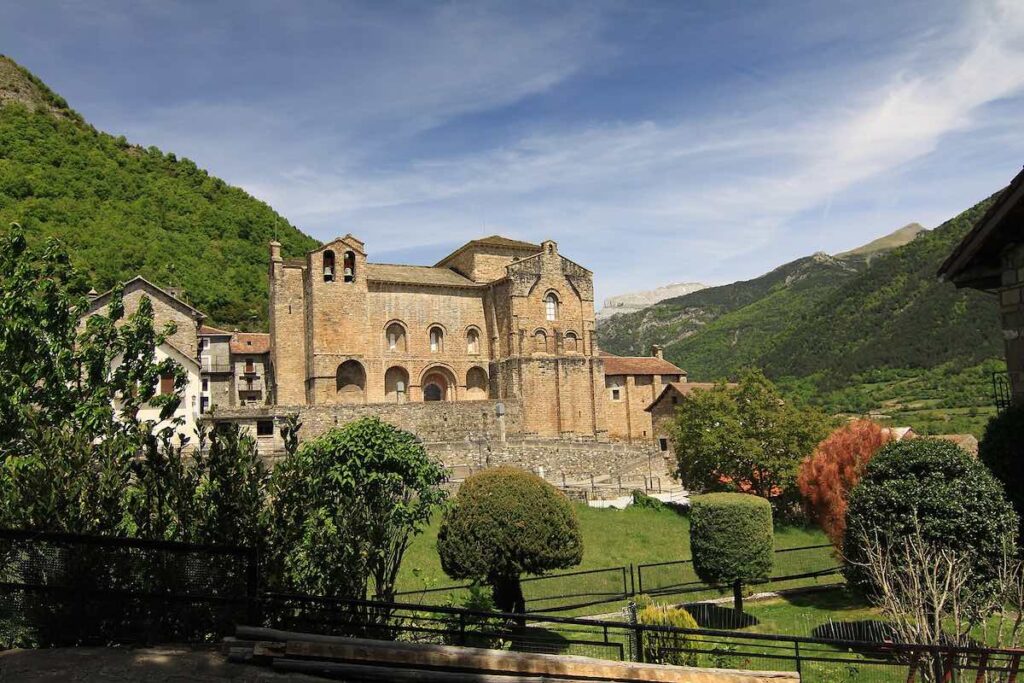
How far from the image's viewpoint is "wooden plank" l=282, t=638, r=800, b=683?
7.45 meters

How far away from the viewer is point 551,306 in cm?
4428

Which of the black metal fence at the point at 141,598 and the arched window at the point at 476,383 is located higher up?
the arched window at the point at 476,383

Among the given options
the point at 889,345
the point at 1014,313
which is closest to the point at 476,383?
the point at 1014,313

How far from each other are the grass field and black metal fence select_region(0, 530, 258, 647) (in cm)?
1074

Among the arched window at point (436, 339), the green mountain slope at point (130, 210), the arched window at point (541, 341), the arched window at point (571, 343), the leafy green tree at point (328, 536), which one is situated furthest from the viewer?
the green mountain slope at point (130, 210)

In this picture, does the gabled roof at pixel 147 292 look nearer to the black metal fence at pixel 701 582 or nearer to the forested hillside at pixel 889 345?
the black metal fence at pixel 701 582

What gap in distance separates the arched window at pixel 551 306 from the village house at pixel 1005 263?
108ft

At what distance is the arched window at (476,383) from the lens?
148 feet

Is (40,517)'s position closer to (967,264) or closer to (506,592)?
(506,592)

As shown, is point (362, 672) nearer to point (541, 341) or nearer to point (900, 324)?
point (541, 341)

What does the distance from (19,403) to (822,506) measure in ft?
76.8

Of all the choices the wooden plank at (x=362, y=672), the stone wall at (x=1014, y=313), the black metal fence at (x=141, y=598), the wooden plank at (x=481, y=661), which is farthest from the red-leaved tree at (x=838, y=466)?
the wooden plank at (x=362, y=672)

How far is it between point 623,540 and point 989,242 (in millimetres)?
16852

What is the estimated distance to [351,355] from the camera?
4062 cm
